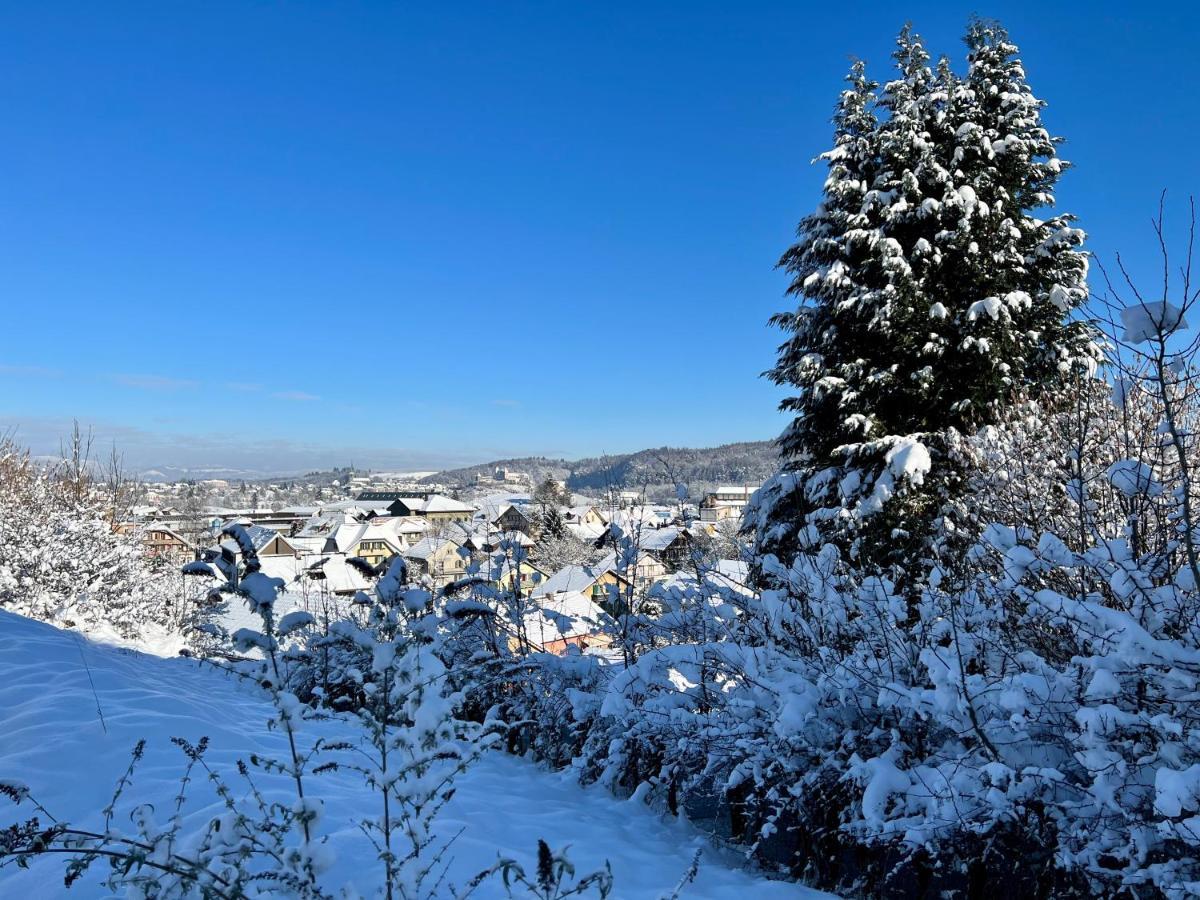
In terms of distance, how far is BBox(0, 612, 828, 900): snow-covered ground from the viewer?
2.54 meters

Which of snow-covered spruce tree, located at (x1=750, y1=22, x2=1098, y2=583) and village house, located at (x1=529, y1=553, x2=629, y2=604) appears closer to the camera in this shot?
village house, located at (x1=529, y1=553, x2=629, y2=604)

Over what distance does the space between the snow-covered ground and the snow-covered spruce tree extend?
6.46 meters

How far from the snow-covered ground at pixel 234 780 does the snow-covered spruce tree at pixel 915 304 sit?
21.2 feet

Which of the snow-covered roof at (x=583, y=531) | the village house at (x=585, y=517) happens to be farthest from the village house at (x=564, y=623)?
the village house at (x=585, y=517)

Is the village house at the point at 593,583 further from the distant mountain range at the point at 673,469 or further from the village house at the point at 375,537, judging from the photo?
the village house at the point at 375,537

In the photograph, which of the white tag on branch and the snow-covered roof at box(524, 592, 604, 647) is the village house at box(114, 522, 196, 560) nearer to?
the snow-covered roof at box(524, 592, 604, 647)

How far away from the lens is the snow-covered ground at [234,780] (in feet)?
8.32

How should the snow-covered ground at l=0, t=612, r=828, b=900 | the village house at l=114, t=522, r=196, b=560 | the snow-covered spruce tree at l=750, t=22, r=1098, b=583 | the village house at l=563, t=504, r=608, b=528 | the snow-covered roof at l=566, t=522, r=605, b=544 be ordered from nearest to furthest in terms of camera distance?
the snow-covered ground at l=0, t=612, r=828, b=900 < the snow-covered spruce tree at l=750, t=22, r=1098, b=583 < the village house at l=114, t=522, r=196, b=560 < the snow-covered roof at l=566, t=522, r=605, b=544 < the village house at l=563, t=504, r=608, b=528

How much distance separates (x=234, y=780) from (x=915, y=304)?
10.1 m

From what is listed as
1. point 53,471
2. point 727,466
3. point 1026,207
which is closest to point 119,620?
point 53,471

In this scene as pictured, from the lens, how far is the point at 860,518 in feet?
30.7

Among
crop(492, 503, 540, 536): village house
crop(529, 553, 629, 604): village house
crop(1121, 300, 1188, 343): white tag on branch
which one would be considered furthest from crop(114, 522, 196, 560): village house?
crop(1121, 300, 1188, 343): white tag on branch

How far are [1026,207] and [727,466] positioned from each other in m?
9.57

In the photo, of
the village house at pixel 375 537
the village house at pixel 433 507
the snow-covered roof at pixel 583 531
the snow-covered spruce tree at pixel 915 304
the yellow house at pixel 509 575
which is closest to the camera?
the yellow house at pixel 509 575
